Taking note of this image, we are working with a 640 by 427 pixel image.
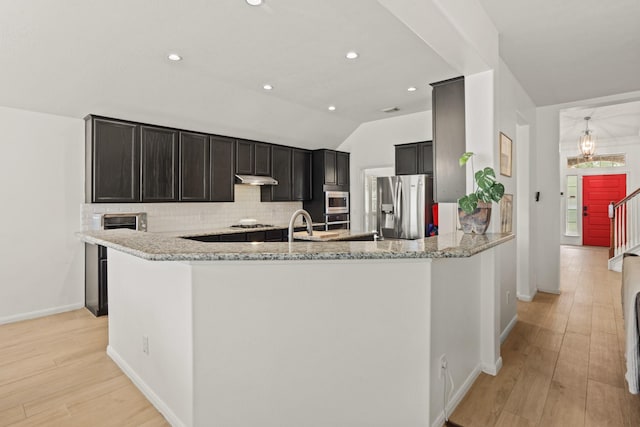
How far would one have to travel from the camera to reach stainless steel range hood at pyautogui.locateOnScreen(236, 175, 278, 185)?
5281 mm

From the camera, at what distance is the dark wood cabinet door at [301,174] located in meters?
6.24

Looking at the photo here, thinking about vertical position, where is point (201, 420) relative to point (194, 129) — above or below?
below

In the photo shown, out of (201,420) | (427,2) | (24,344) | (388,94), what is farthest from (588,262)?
(24,344)

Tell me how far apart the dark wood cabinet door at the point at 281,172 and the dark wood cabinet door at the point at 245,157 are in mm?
411

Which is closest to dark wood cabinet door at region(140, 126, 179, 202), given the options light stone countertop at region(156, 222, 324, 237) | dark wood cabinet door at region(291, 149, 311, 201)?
light stone countertop at region(156, 222, 324, 237)

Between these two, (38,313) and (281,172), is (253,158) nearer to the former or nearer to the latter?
(281,172)

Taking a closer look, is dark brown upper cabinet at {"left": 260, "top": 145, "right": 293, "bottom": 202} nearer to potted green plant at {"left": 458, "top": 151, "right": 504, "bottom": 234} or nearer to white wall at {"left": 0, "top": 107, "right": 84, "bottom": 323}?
white wall at {"left": 0, "top": 107, "right": 84, "bottom": 323}

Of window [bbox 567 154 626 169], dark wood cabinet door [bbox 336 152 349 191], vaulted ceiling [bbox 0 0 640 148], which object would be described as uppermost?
vaulted ceiling [bbox 0 0 640 148]

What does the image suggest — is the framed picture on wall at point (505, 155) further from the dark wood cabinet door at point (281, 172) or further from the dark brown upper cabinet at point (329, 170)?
the dark wood cabinet door at point (281, 172)

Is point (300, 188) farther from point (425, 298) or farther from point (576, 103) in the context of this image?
point (425, 298)

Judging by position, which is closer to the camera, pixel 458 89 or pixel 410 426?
pixel 410 426

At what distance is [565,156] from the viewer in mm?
9586

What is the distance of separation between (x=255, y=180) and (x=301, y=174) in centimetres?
121

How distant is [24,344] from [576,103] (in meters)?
6.88
